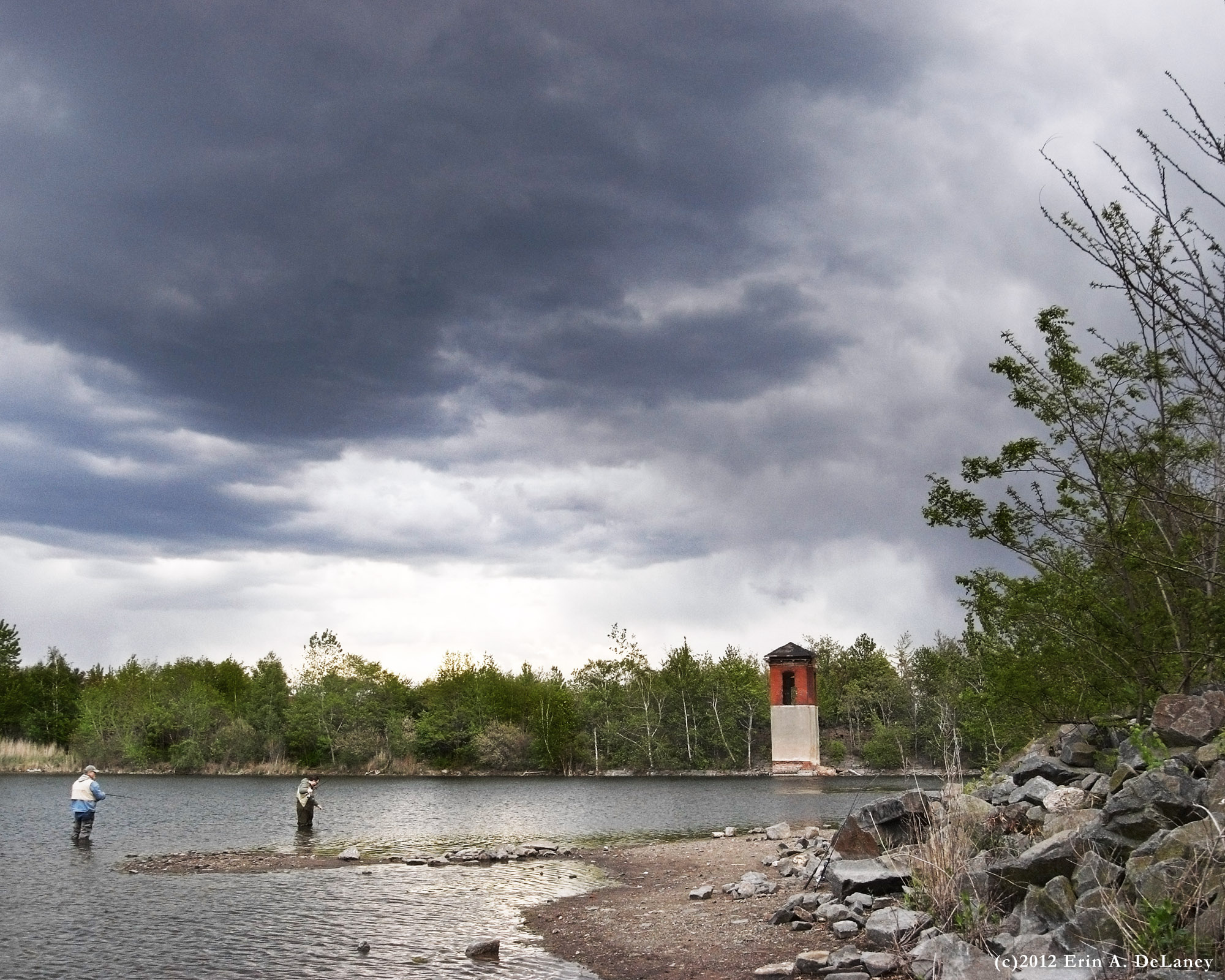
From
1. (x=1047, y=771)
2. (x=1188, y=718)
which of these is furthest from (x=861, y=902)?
(x=1188, y=718)

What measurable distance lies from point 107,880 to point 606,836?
18.3 m

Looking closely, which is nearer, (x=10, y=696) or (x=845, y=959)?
(x=845, y=959)

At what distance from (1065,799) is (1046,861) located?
12.4 ft

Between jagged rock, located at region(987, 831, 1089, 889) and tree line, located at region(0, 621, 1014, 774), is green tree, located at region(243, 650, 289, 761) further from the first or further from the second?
jagged rock, located at region(987, 831, 1089, 889)

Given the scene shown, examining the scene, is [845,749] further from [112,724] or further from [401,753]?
[112,724]

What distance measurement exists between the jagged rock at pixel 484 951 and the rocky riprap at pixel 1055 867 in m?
4.84

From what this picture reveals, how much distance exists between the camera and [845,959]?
39.4ft

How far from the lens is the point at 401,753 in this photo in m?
107

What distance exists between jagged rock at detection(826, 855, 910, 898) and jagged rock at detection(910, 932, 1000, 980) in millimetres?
3553

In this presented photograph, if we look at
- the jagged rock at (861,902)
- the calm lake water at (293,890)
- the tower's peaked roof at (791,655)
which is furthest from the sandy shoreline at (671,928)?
the tower's peaked roof at (791,655)

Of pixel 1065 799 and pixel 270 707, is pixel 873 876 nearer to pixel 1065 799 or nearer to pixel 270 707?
pixel 1065 799

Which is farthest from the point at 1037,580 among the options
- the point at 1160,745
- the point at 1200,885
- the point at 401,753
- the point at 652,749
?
the point at 401,753

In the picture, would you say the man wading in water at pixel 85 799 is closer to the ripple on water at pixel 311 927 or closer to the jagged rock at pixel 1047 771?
the ripple on water at pixel 311 927

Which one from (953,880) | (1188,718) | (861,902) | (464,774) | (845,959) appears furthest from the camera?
(464,774)
